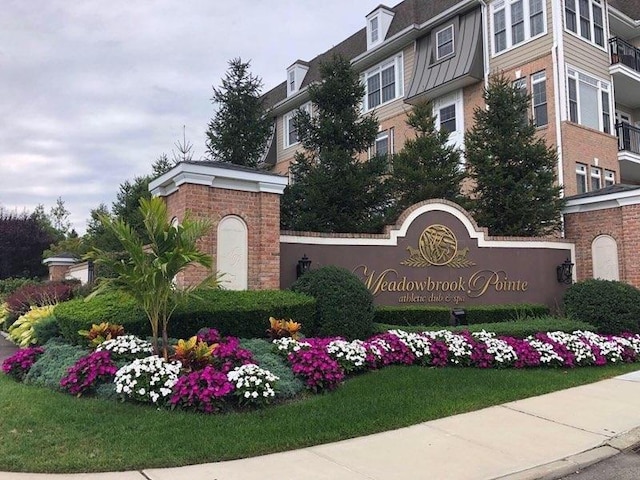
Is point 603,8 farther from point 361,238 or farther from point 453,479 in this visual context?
Answer: point 453,479

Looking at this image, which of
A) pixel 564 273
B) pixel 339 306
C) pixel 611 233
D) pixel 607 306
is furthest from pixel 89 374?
pixel 611 233

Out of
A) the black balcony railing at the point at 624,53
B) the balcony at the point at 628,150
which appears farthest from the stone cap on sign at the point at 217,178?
the black balcony railing at the point at 624,53

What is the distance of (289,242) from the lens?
10.9m

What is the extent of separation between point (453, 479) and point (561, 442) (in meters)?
1.66

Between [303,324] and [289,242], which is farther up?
[289,242]

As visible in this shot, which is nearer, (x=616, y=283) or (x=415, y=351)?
(x=415, y=351)

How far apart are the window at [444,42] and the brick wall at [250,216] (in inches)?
554

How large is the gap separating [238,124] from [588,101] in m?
13.3

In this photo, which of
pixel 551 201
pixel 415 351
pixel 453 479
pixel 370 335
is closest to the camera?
pixel 453 479

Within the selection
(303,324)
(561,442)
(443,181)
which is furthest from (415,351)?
(443,181)

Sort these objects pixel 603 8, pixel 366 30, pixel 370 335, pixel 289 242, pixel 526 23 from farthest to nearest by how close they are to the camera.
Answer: pixel 366 30 → pixel 603 8 → pixel 526 23 → pixel 289 242 → pixel 370 335

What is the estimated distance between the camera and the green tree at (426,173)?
15.3 metres

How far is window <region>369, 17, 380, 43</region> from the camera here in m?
24.8

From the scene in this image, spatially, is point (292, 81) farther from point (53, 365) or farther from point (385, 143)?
point (53, 365)
